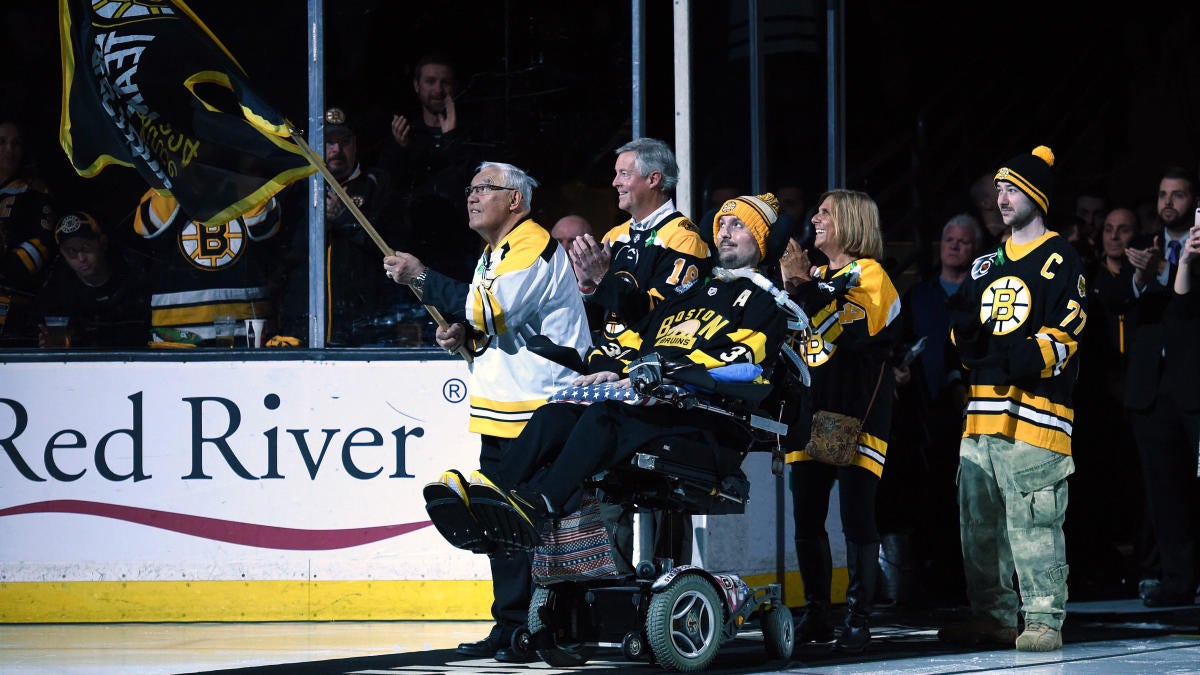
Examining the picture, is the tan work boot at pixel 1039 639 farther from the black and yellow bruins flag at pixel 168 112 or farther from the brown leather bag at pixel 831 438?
the black and yellow bruins flag at pixel 168 112

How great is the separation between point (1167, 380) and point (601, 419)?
3934 mm

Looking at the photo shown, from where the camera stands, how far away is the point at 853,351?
7.94 meters

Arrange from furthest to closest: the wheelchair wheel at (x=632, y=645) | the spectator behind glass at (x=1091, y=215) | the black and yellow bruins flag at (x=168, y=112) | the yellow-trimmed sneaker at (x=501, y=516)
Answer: the spectator behind glass at (x=1091, y=215) < the black and yellow bruins flag at (x=168, y=112) < the wheelchair wheel at (x=632, y=645) < the yellow-trimmed sneaker at (x=501, y=516)

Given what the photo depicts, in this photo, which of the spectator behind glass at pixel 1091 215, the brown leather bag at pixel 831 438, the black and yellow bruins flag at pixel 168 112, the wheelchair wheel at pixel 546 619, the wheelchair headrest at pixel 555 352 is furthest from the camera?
the spectator behind glass at pixel 1091 215

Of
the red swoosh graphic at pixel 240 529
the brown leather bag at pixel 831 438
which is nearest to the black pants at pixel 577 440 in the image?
the brown leather bag at pixel 831 438

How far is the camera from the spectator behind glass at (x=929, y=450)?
959 centimetres

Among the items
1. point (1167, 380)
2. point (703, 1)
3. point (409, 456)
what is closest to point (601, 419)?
point (409, 456)

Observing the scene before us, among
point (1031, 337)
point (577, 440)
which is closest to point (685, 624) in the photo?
point (577, 440)

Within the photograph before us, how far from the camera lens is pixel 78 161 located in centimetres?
827

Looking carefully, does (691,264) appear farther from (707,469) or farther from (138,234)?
(138,234)

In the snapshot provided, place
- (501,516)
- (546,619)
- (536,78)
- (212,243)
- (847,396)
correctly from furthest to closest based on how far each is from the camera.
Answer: (212,243)
(536,78)
(847,396)
(546,619)
(501,516)

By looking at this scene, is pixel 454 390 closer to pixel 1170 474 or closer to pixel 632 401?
pixel 632 401

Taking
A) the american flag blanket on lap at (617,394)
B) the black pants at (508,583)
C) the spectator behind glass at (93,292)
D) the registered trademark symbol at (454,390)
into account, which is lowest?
the black pants at (508,583)

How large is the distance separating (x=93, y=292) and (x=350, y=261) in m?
1.23
